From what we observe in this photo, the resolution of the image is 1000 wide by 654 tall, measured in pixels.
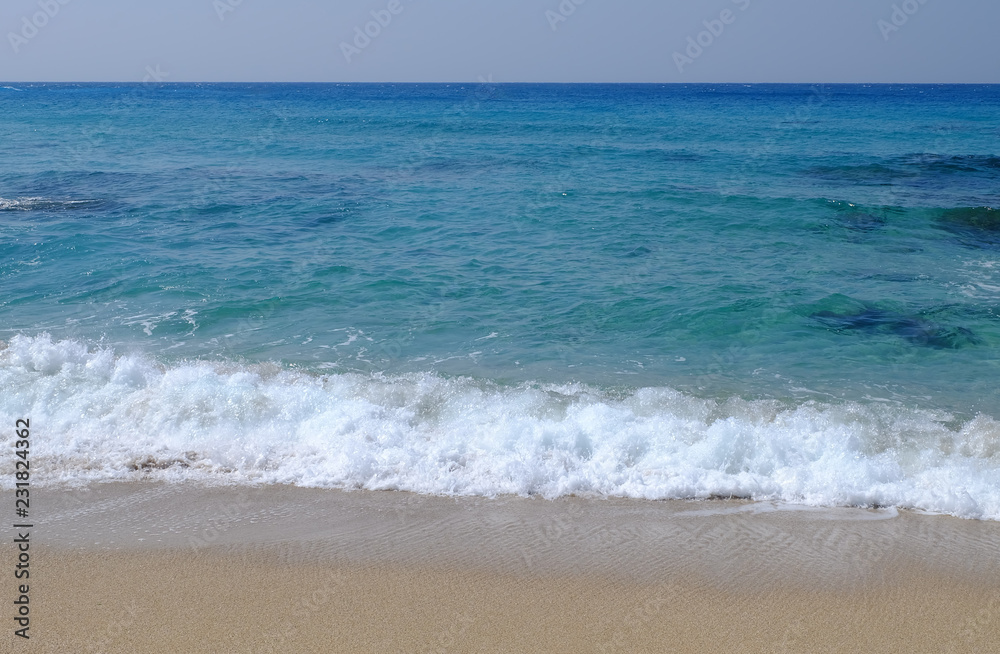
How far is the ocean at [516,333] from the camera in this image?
6707 millimetres

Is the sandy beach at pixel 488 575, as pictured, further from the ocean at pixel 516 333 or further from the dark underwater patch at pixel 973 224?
the dark underwater patch at pixel 973 224

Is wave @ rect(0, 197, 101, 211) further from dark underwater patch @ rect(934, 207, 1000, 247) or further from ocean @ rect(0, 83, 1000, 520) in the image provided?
dark underwater patch @ rect(934, 207, 1000, 247)

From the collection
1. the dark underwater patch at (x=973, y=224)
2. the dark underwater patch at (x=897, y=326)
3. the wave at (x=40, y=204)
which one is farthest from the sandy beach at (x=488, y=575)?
the wave at (x=40, y=204)

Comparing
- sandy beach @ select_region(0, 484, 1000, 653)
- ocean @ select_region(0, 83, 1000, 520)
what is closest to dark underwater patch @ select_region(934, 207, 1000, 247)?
ocean @ select_region(0, 83, 1000, 520)

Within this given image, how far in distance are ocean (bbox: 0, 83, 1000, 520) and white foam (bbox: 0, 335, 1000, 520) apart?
0.03 m

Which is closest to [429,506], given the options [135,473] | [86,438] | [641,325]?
[135,473]

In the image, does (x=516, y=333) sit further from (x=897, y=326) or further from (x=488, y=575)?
(x=897, y=326)

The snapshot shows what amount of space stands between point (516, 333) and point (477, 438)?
319 cm

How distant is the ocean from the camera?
6.71 m

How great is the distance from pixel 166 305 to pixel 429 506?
274 inches

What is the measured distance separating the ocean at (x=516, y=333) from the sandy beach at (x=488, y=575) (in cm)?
45

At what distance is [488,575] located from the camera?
519 cm

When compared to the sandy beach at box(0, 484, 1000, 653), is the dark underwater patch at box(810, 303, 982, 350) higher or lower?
higher

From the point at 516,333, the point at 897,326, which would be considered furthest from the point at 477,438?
the point at 897,326
